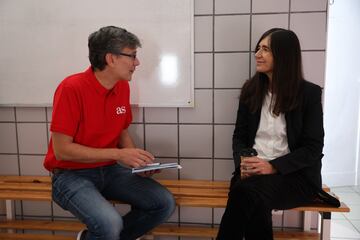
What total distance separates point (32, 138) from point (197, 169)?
1208mm

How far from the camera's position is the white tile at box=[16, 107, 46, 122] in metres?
2.21

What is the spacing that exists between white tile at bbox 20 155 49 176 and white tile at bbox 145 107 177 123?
0.86m

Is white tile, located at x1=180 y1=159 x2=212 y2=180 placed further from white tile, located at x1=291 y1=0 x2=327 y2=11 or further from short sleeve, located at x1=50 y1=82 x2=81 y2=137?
white tile, located at x1=291 y1=0 x2=327 y2=11

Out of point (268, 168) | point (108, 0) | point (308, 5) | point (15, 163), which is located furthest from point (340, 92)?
point (15, 163)

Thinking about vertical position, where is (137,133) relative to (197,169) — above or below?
above

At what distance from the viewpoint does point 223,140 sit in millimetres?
2094

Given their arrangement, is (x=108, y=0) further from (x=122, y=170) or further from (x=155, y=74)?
(x=122, y=170)

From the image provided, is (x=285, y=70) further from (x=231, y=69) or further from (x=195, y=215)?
(x=195, y=215)

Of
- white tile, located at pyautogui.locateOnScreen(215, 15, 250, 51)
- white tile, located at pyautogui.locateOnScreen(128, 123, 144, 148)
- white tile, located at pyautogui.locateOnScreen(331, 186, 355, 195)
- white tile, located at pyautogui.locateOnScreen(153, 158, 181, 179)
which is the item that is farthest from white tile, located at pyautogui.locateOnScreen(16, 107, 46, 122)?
white tile, located at pyautogui.locateOnScreen(331, 186, 355, 195)

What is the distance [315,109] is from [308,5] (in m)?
0.70

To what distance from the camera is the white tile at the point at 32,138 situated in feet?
7.35

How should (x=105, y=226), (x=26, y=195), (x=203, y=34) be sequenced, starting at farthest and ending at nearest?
(x=203, y=34) → (x=26, y=195) → (x=105, y=226)

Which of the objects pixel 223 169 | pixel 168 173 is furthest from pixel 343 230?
pixel 168 173

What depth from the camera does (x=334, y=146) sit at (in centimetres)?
333
